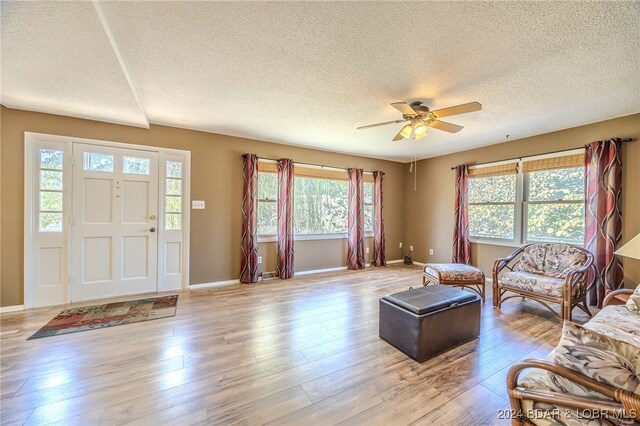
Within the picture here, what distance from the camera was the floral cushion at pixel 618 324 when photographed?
178 cm

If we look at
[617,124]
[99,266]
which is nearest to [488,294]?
[617,124]

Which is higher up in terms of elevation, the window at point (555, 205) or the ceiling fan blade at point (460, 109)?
the ceiling fan blade at point (460, 109)

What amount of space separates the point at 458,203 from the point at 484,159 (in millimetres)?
927

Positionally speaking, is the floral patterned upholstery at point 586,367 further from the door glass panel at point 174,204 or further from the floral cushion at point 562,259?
the door glass panel at point 174,204

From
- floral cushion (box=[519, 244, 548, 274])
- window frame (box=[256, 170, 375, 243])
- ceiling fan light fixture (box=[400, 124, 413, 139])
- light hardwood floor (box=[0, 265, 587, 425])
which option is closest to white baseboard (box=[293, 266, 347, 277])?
window frame (box=[256, 170, 375, 243])

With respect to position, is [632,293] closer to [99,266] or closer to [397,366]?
[397,366]

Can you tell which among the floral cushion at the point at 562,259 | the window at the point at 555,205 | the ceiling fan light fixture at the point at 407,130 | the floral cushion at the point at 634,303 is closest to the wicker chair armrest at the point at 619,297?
the floral cushion at the point at 634,303

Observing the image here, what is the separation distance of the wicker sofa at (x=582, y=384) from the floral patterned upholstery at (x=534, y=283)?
2225mm

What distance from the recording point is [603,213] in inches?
128

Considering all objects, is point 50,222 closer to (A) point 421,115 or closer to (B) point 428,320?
(B) point 428,320

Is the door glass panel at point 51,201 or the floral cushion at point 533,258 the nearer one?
the door glass panel at point 51,201

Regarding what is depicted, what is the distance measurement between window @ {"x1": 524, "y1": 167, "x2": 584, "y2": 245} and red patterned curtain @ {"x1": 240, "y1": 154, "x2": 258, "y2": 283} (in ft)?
15.0

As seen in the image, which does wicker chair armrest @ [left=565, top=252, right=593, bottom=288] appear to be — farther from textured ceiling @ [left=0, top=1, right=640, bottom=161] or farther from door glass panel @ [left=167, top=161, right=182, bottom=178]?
door glass panel @ [left=167, top=161, right=182, bottom=178]

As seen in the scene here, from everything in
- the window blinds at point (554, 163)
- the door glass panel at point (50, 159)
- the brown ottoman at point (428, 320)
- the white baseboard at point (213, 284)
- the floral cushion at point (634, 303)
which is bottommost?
Answer: the white baseboard at point (213, 284)
